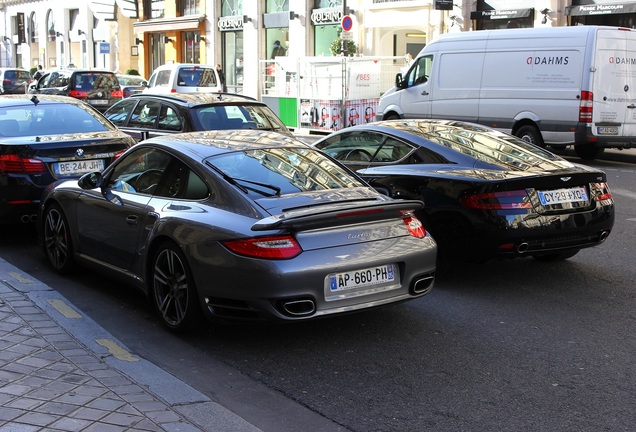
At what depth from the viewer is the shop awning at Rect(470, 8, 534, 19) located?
1103 inches

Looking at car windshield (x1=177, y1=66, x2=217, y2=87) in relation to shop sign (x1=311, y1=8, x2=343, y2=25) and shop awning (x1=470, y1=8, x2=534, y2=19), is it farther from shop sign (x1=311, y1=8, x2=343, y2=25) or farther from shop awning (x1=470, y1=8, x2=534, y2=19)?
shop sign (x1=311, y1=8, x2=343, y2=25)

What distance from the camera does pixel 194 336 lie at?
6125 mm

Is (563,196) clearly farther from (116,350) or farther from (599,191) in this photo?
Answer: (116,350)

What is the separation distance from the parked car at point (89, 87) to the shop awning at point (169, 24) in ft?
62.7

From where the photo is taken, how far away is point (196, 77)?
87.7 ft

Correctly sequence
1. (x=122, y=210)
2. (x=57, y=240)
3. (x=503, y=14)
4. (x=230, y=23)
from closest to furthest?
(x=122, y=210), (x=57, y=240), (x=503, y=14), (x=230, y=23)

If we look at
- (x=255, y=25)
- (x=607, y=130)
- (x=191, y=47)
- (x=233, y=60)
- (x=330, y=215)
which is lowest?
(x=607, y=130)

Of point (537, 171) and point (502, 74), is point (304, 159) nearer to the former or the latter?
point (537, 171)

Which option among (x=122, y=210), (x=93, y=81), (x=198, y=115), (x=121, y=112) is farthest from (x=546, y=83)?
(x=93, y=81)

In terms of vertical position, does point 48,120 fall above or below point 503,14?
below

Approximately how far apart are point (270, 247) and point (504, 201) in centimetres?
256

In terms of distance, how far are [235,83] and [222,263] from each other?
1553 inches

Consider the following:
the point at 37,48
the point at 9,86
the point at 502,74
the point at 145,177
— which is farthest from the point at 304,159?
the point at 37,48

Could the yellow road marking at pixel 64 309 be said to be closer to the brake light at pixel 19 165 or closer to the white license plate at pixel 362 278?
the white license plate at pixel 362 278
